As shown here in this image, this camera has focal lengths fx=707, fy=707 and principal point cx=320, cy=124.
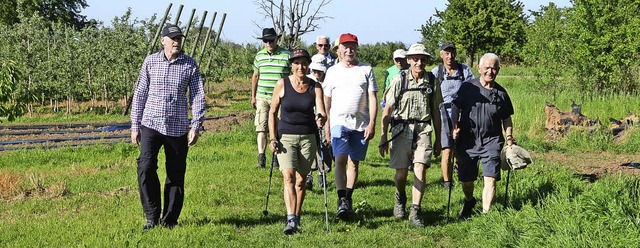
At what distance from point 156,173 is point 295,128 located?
1.31m

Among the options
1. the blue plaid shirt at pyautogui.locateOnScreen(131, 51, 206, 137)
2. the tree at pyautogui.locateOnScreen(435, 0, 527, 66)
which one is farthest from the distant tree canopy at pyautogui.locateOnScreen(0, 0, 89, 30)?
the blue plaid shirt at pyautogui.locateOnScreen(131, 51, 206, 137)

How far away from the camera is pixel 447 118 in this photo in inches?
332

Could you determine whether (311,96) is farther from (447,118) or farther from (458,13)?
(458,13)

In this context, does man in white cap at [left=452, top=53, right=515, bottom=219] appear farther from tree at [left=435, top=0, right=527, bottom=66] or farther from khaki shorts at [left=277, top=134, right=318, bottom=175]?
tree at [left=435, top=0, right=527, bottom=66]

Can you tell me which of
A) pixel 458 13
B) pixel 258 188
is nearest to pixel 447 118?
pixel 258 188

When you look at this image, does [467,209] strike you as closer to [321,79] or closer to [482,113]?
[482,113]

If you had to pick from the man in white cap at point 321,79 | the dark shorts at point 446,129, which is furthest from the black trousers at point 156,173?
the dark shorts at point 446,129

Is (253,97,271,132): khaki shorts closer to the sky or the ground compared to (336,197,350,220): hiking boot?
closer to the sky

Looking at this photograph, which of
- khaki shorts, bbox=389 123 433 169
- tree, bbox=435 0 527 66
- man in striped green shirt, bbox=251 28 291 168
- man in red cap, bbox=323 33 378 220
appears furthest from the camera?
tree, bbox=435 0 527 66

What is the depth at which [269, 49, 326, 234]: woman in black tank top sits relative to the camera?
6.31 m

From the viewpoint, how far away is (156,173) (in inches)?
250

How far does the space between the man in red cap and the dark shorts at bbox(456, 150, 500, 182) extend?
3.02 feet

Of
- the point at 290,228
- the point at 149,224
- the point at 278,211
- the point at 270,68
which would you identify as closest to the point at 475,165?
the point at 290,228

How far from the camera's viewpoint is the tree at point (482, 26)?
43281 mm
